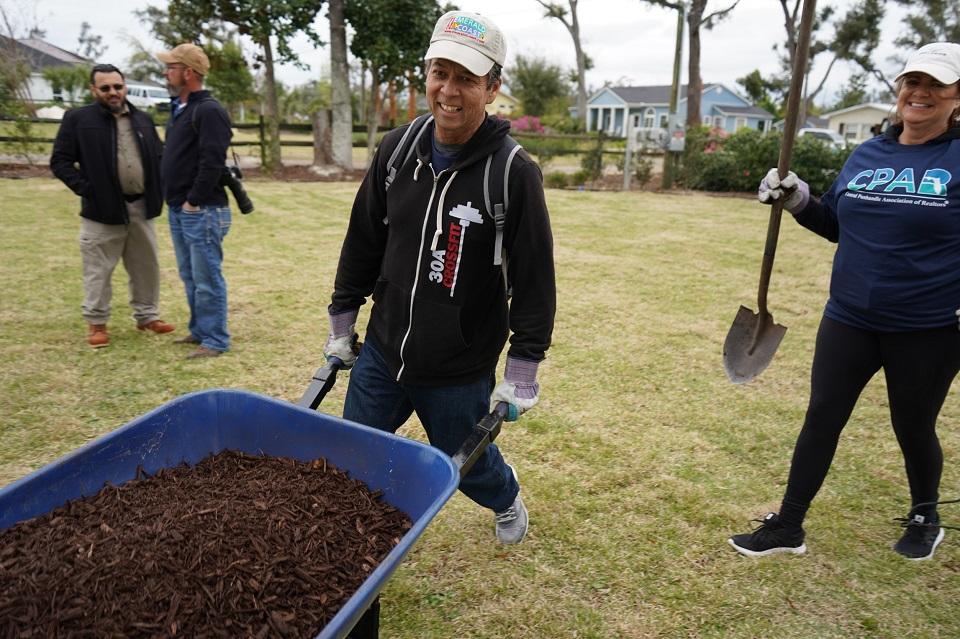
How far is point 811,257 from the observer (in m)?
8.86

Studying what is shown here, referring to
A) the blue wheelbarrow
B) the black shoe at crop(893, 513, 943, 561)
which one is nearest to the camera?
the blue wheelbarrow

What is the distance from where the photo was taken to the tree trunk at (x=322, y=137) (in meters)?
16.5

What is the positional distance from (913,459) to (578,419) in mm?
1746

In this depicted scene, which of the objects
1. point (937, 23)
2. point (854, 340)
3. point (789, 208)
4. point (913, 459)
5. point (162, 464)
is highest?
point (937, 23)

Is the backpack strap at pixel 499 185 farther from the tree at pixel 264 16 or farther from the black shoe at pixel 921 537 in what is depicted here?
the tree at pixel 264 16

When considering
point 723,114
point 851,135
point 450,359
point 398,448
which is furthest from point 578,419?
point 851,135

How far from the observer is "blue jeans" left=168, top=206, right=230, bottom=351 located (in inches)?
178

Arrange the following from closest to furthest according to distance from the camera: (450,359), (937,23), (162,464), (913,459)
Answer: (162,464) < (450,359) < (913,459) < (937,23)

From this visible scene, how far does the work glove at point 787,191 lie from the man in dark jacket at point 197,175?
3.35 metres

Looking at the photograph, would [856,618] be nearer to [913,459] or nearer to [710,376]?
[913,459]

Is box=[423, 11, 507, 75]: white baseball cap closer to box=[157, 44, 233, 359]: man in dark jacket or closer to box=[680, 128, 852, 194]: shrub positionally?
box=[157, 44, 233, 359]: man in dark jacket

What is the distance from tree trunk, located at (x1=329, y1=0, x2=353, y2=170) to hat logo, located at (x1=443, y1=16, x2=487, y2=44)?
14539 mm

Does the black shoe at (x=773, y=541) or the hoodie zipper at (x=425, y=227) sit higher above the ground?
the hoodie zipper at (x=425, y=227)

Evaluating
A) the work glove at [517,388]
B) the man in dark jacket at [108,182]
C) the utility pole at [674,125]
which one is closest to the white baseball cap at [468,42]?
the work glove at [517,388]
